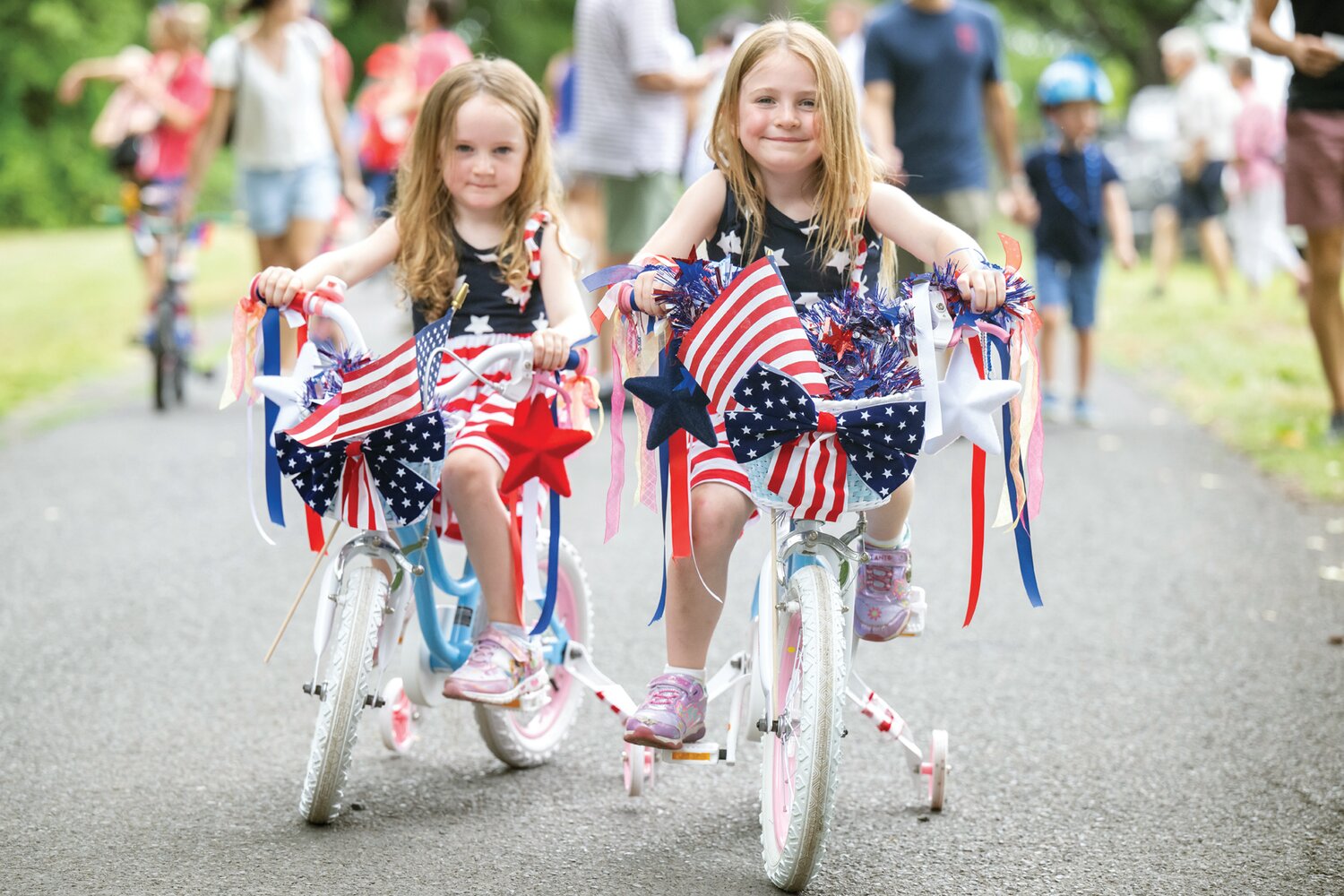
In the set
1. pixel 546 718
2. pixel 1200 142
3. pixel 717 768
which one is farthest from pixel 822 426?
pixel 1200 142

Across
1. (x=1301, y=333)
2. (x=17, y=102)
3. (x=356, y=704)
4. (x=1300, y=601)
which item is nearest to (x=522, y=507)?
(x=356, y=704)

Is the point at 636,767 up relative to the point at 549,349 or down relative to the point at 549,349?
down

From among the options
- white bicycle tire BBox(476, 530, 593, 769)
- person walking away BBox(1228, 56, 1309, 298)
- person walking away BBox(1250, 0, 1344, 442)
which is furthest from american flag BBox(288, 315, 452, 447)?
person walking away BBox(1228, 56, 1309, 298)

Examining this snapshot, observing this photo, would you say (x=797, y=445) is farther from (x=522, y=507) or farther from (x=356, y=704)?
(x=356, y=704)

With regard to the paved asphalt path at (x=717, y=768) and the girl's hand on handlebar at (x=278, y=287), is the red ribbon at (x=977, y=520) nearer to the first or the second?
the paved asphalt path at (x=717, y=768)

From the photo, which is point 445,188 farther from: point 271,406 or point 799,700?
point 799,700

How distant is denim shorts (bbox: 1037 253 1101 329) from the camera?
29.2 ft

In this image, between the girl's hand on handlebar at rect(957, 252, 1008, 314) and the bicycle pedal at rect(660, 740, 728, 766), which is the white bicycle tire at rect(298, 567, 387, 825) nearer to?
the bicycle pedal at rect(660, 740, 728, 766)

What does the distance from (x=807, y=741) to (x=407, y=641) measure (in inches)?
43.8

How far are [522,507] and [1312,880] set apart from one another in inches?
72.1

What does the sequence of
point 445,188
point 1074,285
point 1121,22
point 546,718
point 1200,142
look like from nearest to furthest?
point 445,188 < point 546,718 < point 1074,285 < point 1200,142 < point 1121,22

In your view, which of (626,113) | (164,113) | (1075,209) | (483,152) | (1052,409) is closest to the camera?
(483,152)

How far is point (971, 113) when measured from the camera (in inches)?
316

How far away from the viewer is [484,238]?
3934 mm
